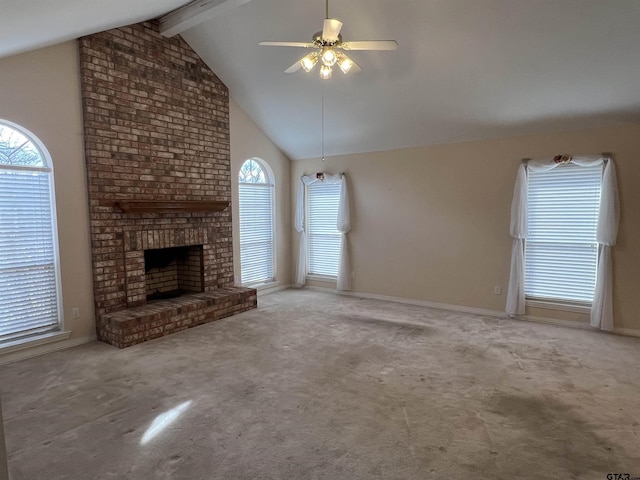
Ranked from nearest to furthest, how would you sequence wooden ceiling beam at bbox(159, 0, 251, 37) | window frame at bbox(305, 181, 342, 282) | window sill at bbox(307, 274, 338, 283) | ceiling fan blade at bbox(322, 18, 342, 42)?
ceiling fan blade at bbox(322, 18, 342, 42) < wooden ceiling beam at bbox(159, 0, 251, 37) < window frame at bbox(305, 181, 342, 282) < window sill at bbox(307, 274, 338, 283)

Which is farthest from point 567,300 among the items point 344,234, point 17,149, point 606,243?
point 17,149

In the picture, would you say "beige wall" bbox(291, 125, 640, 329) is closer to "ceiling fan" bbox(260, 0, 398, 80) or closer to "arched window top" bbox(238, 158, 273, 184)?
"arched window top" bbox(238, 158, 273, 184)

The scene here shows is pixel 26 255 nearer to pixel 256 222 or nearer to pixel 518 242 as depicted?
pixel 256 222

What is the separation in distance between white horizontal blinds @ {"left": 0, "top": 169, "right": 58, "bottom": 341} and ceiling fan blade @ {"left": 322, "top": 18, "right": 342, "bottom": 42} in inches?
127

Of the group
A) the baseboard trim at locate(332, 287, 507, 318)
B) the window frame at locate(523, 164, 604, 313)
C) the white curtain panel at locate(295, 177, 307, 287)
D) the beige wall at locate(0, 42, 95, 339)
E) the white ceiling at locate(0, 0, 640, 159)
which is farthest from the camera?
the white curtain panel at locate(295, 177, 307, 287)

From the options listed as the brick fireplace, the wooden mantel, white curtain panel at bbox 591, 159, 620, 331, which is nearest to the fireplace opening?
the brick fireplace

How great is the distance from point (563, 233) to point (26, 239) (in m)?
6.10

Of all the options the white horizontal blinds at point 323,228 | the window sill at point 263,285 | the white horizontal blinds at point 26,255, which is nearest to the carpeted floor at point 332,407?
the white horizontal blinds at point 26,255

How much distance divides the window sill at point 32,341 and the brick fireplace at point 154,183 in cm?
38

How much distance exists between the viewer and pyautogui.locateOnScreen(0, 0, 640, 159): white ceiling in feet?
11.1

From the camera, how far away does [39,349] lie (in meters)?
3.97

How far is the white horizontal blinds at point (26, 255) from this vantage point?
3.81m

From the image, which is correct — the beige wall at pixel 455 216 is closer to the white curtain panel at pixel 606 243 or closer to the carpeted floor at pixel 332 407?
the white curtain panel at pixel 606 243

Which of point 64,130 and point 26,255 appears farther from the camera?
point 64,130
